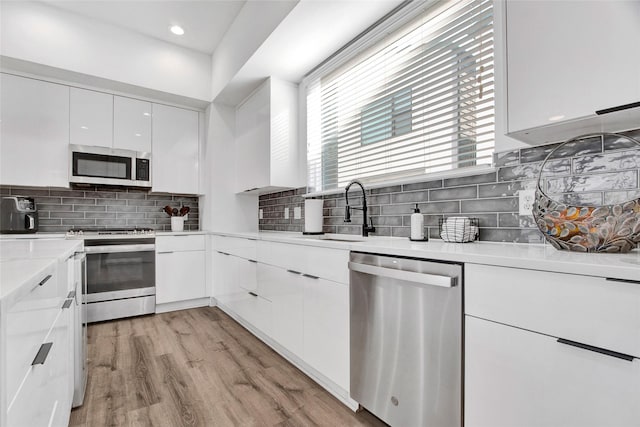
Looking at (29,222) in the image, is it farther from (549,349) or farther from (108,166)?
(549,349)

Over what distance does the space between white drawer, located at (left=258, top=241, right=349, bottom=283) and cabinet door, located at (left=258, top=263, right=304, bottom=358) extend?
0.22ft

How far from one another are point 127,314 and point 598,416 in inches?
143

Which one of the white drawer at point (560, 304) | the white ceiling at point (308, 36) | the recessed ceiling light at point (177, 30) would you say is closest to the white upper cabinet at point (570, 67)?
the white drawer at point (560, 304)

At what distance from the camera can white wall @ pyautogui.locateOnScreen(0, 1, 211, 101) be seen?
2771 millimetres

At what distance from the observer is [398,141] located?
7.04 feet

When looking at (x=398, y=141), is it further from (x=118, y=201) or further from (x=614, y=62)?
(x=118, y=201)

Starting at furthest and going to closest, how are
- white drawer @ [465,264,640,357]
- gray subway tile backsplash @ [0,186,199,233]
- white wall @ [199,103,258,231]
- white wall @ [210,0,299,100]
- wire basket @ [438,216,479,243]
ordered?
1. white wall @ [199,103,258,231]
2. gray subway tile backsplash @ [0,186,199,233]
3. white wall @ [210,0,299,100]
4. wire basket @ [438,216,479,243]
5. white drawer @ [465,264,640,357]

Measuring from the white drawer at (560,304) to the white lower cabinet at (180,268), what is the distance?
318 cm

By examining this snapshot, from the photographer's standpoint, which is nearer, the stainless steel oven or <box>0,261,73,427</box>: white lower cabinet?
<box>0,261,73,427</box>: white lower cabinet

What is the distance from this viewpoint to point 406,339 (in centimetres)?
135

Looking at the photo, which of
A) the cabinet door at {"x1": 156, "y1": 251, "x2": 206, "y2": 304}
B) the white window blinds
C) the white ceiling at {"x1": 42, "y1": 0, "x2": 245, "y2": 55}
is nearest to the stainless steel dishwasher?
the white window blinds

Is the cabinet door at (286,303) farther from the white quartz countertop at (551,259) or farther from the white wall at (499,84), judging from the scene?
the white wall at (499,84)

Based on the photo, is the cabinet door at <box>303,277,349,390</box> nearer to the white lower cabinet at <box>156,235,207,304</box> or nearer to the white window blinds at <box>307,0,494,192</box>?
the white window blinds at <box>307,0,494,192</box>

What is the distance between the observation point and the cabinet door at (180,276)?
3.43 meters
